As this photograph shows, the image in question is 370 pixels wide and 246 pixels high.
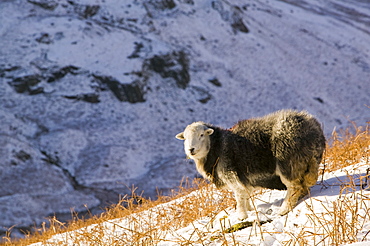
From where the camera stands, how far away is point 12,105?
762 inches

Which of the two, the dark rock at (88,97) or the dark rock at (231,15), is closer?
the dark rock at (88,97)

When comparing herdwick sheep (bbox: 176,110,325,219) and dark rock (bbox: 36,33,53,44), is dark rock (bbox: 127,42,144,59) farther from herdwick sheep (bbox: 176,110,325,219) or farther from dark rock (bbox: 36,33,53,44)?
herdwick sheep (bbox: 176,110,325,219)

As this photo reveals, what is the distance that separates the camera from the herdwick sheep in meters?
4.68

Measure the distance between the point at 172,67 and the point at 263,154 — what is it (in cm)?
1881

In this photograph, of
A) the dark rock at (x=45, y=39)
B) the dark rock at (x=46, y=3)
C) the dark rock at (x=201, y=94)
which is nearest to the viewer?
the dark rock at (x=201, y=94)

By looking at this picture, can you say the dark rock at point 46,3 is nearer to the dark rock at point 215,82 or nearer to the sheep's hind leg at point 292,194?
the dark rock at point 215,82

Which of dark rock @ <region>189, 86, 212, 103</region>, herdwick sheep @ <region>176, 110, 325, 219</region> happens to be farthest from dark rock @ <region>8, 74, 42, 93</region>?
herdwick sheep @ <region>176, 110, 325, 219</region>

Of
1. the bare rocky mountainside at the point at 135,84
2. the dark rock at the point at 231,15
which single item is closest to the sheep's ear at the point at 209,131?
the bare rocky mountainside at the point at 135,84

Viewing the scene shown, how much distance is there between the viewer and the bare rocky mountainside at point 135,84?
16.6 metres

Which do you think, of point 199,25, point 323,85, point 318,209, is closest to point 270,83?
point 323,85

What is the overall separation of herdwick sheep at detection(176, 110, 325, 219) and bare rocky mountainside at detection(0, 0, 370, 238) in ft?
29.4

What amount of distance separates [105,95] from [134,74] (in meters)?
2.06

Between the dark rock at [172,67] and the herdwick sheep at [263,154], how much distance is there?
57.6ft

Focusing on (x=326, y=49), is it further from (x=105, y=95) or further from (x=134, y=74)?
(x=105, y=95)
